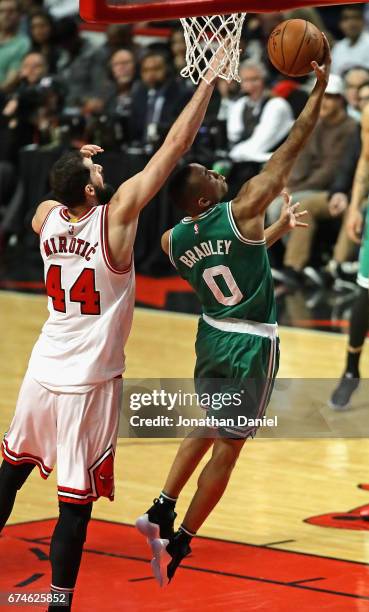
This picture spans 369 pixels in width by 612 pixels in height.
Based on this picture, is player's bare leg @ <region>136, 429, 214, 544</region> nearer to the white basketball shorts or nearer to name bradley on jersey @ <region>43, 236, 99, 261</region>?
A: the white basketball shorts

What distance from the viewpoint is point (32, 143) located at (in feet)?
51.4

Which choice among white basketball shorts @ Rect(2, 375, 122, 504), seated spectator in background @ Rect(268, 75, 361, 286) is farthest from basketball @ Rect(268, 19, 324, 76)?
seated spectator in background @ Rect(268, 75, 361, 286)

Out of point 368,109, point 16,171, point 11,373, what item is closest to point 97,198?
point 368,109

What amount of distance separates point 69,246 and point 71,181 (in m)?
0.26

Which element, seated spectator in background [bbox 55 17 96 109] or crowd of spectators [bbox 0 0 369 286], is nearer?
crowd of spectators [bbox 0 0 369 286]

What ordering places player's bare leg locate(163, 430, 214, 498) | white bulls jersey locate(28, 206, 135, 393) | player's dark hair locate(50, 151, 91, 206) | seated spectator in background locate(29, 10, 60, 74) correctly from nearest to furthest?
white bulls jersey locate(28, 206, 135, 393) → player's dark hair locate(50, 151, 91, 206) → player's bare leg locate(163, 430, 214, 498) → seated spectator in background locate(29, 10, 60, 74)

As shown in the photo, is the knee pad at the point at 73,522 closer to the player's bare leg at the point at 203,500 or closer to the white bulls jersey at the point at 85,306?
the white bulls jersey at the point at 85,306

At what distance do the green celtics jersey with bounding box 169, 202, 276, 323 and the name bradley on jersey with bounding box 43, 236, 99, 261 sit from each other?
25.4 inches

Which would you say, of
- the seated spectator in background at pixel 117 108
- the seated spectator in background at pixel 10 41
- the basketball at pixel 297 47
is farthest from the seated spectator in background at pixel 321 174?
the basketball at pixel 297 47

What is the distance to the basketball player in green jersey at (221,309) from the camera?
5.38m

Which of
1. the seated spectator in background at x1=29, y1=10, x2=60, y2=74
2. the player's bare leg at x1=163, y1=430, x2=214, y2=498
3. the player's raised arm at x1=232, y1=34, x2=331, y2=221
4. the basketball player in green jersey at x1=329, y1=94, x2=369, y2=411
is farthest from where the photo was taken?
the seated spectator in background at x1=29, y1=10, x2=60, y2=74

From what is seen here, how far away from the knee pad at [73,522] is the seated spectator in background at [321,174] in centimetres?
807

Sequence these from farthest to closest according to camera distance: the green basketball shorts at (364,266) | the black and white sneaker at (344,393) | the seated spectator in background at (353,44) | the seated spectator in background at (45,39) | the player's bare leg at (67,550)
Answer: the seated spectator in background at (45,39)
the seated spectator in background at (353,44)
the black and white sneaker at (344,393)
the green basketball shorts at (364,266)
the player's bare leg at (67,550)

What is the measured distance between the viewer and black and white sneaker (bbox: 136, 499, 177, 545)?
5.54 meters
